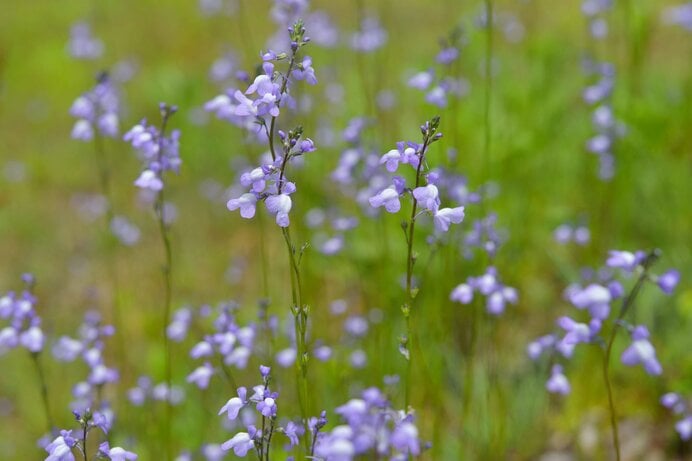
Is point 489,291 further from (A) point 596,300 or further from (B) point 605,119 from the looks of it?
(B) point 605,119

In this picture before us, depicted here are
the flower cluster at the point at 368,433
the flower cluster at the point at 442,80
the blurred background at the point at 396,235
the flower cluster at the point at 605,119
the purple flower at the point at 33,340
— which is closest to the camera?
the flower cluster at the point at 368,433

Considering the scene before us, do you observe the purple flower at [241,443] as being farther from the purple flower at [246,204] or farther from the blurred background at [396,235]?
the blurred background at [396,235]

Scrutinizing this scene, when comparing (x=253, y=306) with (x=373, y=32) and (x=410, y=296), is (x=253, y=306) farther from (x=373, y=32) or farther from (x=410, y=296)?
(x=410, y=296)

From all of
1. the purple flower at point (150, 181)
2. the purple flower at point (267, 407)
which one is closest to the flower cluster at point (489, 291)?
the purple flower at point (267, 407)

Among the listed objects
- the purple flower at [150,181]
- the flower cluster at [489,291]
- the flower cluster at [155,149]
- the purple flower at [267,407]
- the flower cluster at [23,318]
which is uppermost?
the flower cluster at [155,149]

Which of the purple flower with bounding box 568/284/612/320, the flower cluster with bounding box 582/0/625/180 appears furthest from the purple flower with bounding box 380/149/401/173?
the flower cluster with bounding box 582/0/625/180

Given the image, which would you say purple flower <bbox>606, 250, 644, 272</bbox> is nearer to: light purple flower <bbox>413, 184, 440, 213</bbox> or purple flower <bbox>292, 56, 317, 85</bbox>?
light purple flower <bbox>413, 184, 440, 213</bbox>
